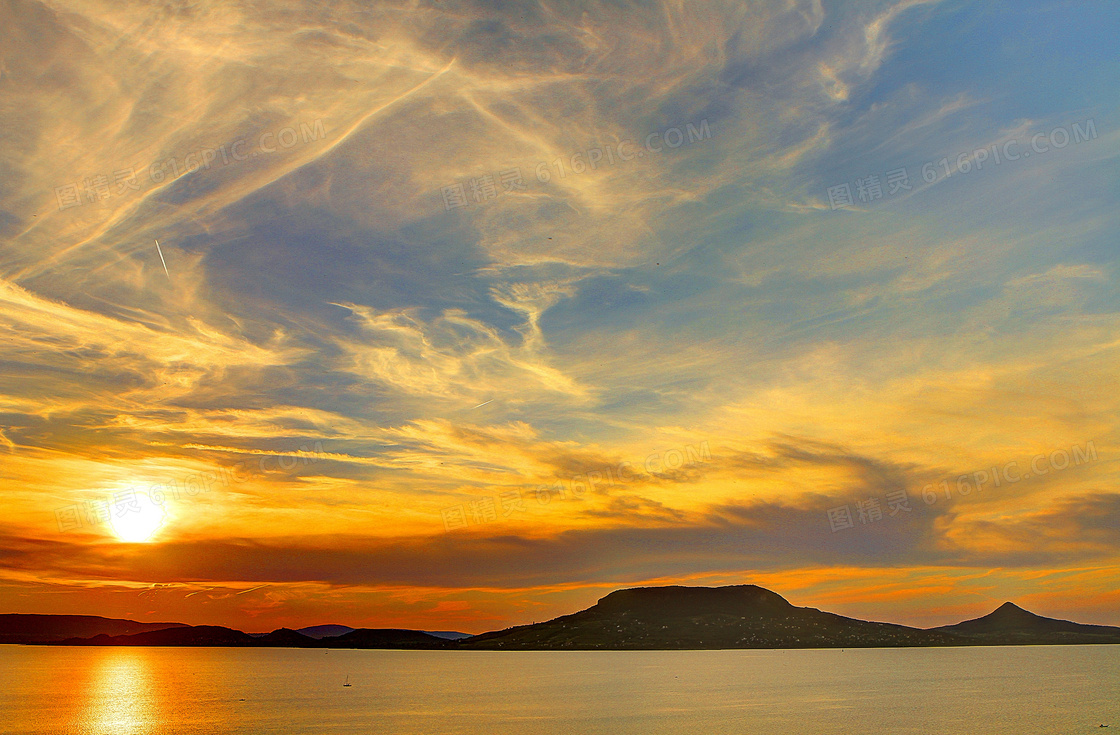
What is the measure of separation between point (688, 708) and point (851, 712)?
3402 cm

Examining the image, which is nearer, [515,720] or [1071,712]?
[515,720]

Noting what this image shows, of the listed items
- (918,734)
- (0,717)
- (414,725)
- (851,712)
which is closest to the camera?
(918,734)

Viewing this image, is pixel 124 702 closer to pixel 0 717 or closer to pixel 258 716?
pixel 0 717

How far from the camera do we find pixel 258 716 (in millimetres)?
153125

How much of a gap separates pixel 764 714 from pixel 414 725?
232 ft

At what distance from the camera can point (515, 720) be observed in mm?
143375

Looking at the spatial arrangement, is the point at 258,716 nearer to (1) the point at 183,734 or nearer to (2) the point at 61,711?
(1) the point at 183,734

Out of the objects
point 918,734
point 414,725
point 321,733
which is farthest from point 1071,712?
point 321,733

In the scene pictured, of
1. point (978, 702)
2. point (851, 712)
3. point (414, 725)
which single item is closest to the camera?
point (414, 725)

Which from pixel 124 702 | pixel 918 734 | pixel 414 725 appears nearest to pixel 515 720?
pixel 414 725

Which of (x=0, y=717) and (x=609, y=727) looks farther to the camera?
(x=0, y=717)

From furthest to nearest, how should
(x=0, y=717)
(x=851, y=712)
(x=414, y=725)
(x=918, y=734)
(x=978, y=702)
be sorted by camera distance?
(x=978, y=702), (x=851, y=712), (x=0, y=717), (x=414, y=725), (x=918, y=734)

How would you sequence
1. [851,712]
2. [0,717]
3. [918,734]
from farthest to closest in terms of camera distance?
[851,712] → [0,717] → [918,734]

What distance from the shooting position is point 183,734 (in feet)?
408
